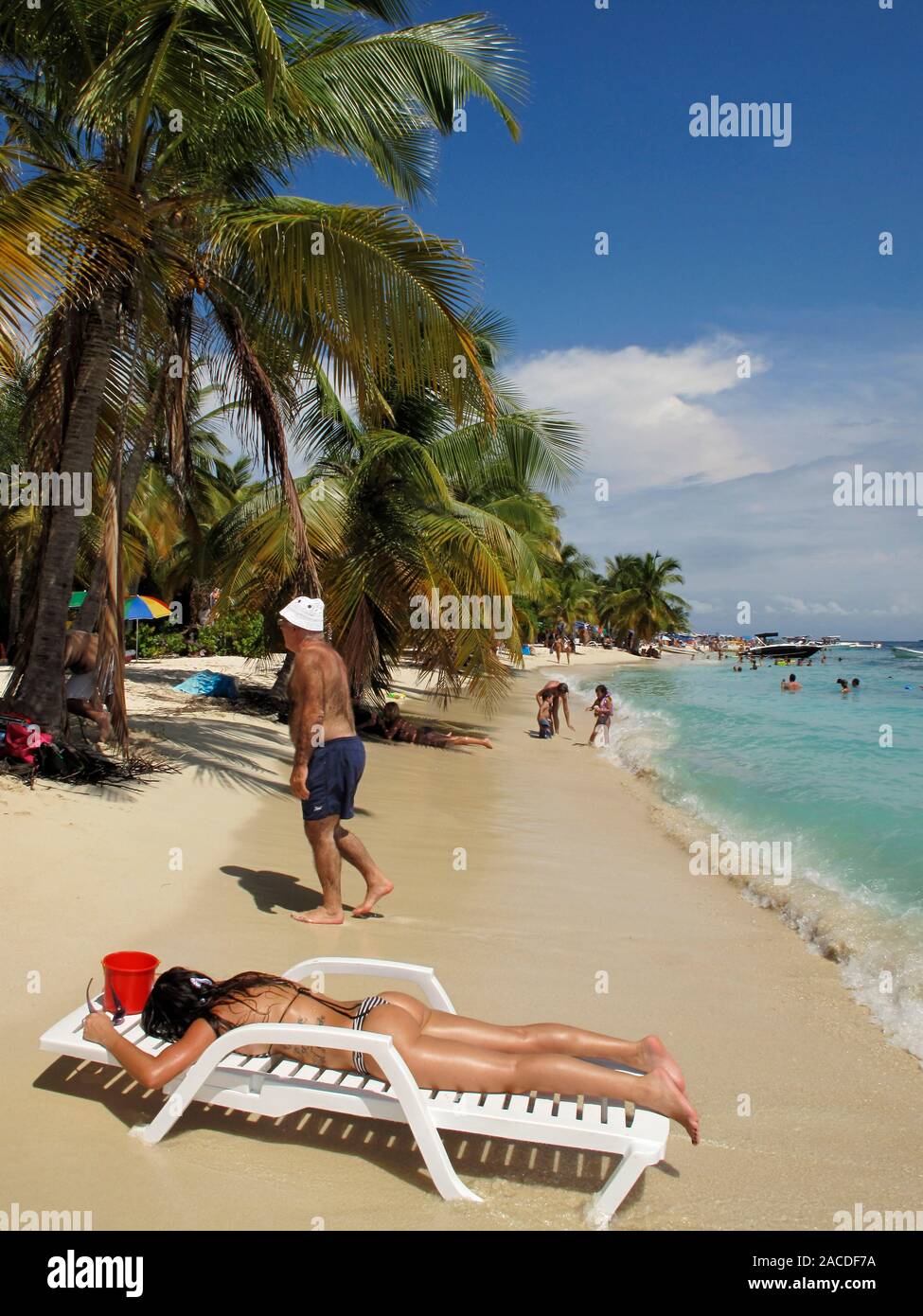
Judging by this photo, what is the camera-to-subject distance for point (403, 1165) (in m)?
2.98

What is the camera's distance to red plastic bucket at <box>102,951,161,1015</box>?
336cm

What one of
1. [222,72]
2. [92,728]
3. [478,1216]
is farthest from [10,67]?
[478,1216]

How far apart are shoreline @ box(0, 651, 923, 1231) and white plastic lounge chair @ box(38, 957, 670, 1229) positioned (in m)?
0.17

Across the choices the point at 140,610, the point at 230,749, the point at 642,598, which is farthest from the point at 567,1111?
the point at 642,598

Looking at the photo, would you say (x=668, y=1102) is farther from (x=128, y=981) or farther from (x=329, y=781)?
(x=329, y=781)

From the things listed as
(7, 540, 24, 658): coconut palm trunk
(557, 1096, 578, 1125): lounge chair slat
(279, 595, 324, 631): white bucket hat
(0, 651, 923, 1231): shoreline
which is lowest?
(0, 651, 923, 1231): shoreline

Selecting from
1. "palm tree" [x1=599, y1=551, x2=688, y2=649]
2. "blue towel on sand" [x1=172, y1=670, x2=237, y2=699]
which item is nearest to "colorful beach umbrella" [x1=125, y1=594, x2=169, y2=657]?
"blue towel on sand" [x1=172, y1=670, x2=237, y2=699]

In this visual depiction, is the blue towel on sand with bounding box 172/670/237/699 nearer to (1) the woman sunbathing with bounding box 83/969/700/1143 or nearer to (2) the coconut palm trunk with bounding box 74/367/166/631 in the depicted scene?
(2) the coconut palm trunk with bounding box 74/367/166/631

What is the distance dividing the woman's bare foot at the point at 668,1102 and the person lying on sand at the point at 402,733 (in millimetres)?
12209

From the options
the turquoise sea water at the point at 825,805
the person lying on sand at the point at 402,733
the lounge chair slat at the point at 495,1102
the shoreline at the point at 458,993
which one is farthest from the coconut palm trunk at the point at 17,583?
the lounge chair slat at the point at 495,1102

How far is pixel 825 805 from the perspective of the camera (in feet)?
38.1

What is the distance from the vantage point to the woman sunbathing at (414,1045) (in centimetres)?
296

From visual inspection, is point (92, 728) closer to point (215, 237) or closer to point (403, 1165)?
point (215, 237)

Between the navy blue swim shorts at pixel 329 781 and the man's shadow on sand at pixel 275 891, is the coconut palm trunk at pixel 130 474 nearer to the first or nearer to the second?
the man's shadow on sand at pixel 275 891
